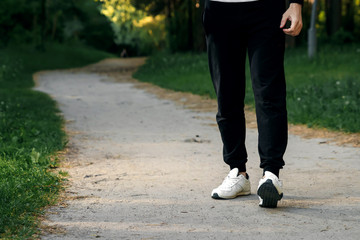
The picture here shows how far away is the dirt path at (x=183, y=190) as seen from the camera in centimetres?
339

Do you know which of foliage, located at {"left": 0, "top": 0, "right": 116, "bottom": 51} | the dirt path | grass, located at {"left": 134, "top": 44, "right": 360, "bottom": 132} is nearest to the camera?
the dirt path

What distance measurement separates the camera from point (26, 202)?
3.88m

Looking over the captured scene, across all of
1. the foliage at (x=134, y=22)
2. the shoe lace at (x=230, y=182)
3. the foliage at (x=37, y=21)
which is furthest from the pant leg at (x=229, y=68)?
the foliage at (x=37, y=21)

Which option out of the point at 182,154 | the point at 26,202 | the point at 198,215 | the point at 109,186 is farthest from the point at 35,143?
the point at 198,215

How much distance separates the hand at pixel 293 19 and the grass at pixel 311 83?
3703 millimetres

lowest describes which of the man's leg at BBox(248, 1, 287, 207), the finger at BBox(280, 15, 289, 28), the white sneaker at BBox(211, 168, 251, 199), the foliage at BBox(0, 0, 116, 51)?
the foliage at BBox(0, 0, 116, 51)

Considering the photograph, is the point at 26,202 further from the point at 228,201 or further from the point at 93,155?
the point at 93,155

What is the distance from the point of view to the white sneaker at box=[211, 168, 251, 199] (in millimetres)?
4117

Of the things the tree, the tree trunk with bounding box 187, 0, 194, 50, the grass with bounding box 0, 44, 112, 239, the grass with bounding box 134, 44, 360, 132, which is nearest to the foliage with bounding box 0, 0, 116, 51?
the tree trunk with bounding box 187, 0, 194, 50

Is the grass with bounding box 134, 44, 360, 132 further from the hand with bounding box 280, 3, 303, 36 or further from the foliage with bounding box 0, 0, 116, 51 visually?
the foliage with bounding box 0, 0, 116, 51

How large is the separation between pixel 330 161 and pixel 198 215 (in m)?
2.24

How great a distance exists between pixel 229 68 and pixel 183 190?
960 millimetres

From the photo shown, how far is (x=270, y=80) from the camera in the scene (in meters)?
3.85

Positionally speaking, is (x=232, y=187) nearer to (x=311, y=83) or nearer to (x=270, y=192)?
(x=270, y=192)
